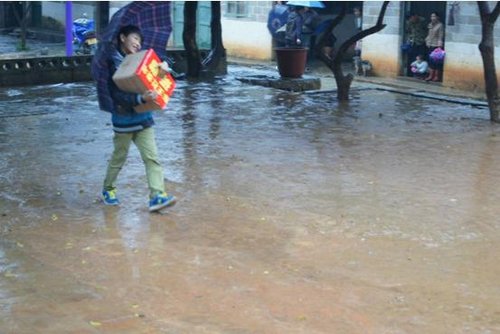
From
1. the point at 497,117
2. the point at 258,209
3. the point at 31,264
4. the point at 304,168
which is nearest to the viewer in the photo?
the point at 31,264

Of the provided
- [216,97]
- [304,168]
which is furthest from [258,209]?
[216,97]

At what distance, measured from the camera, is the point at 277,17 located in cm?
2209

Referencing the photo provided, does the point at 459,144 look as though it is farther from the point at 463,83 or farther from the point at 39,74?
the point at 39,74

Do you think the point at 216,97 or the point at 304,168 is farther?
the point at 216,97

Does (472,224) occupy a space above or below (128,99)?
below

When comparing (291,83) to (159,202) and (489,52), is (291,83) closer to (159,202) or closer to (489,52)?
(489,52)

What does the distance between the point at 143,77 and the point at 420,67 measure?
12927mm

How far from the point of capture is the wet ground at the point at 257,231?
486cm

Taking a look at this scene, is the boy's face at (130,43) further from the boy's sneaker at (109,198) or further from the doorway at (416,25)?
the doorway at (416,25)

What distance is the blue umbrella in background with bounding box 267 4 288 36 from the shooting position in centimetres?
2189

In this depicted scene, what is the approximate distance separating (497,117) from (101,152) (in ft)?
20.0

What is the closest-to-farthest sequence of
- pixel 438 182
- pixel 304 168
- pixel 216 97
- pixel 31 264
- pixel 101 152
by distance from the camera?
pixel 31 264, pixel 438 182, pixel 304 168, pixel 101 152, pixel 216 97

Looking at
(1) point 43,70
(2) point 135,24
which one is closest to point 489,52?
(2) point 135,24

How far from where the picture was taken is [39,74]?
16422 mm
